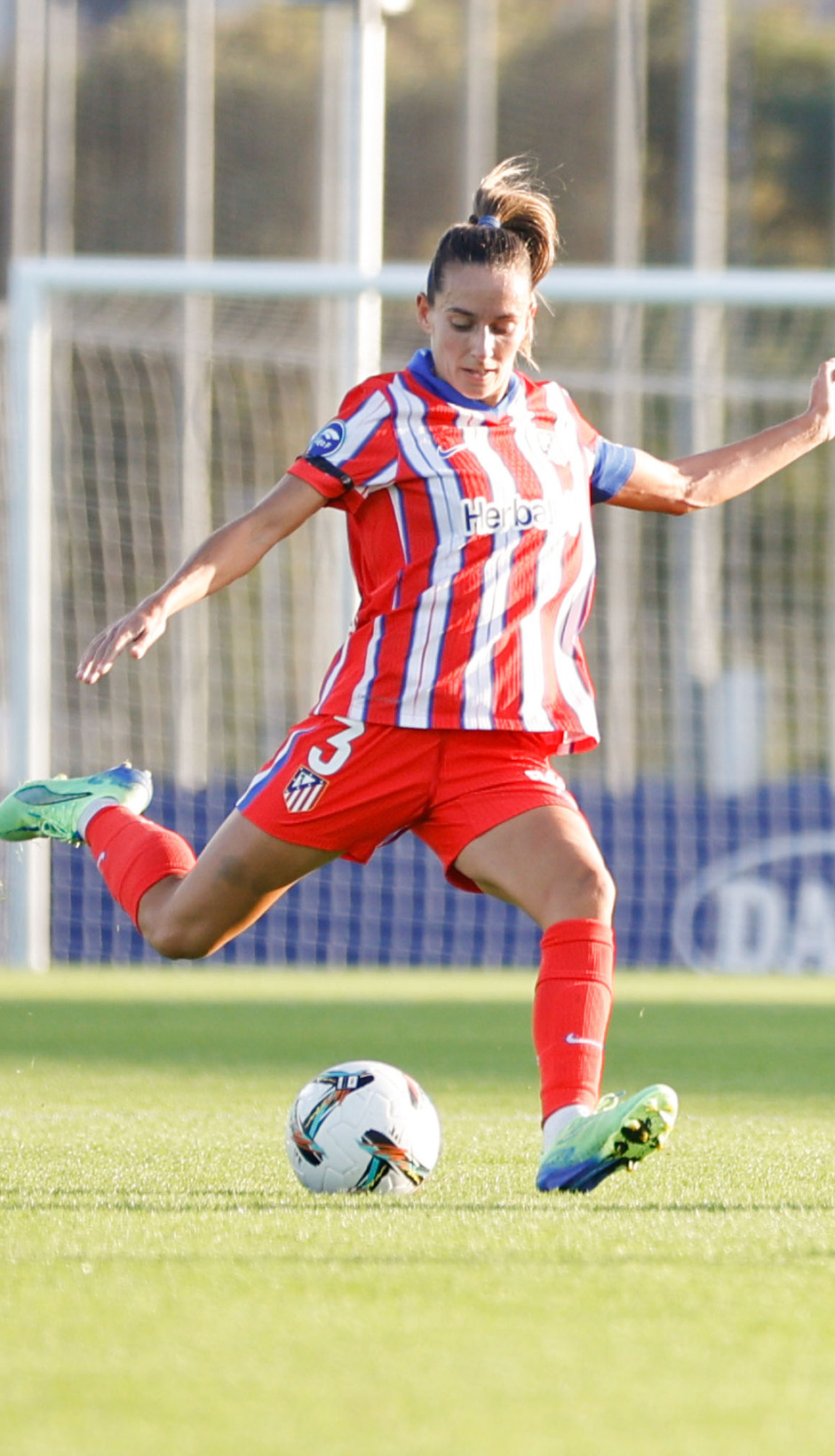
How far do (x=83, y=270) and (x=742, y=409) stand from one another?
364 inches

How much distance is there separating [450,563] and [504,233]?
0.61 m

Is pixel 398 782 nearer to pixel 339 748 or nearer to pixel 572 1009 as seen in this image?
pixel 339 748

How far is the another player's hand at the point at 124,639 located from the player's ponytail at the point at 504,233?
803 mm

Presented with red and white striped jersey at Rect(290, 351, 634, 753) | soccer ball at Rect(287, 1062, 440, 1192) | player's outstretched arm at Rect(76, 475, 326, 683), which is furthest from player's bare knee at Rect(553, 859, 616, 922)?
player's outstretched arm at Rect(76, 475, 326, 683)

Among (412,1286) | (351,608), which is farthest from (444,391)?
(351,608)

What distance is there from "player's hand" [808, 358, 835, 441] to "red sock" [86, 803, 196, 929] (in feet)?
5.00

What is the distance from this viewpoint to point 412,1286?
113 inches

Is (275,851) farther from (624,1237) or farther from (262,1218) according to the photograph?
A: (624,1237)

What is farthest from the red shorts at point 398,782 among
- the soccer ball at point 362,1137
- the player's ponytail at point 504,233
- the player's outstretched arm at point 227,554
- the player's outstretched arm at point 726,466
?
the player's ponytail at point 504,233

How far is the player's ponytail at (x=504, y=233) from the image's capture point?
13.4 ft

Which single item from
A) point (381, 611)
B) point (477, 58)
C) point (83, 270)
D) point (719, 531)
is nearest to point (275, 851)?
point (381, 611)

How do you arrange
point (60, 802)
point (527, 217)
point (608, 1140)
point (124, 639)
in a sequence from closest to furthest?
point (608, 1140), point (124, 639), point (527, 217), point (60, 802)

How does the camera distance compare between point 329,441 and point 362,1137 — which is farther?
point 329,441

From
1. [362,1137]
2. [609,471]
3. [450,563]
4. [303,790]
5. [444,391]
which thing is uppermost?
[444,391]
